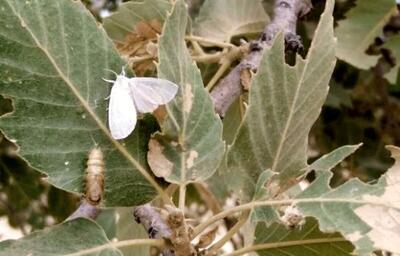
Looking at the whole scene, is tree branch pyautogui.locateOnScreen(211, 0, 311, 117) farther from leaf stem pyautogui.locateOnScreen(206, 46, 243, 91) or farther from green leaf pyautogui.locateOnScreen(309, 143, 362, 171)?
green leaf pyautogui.locateOnScreen(309, 143, 362, 171)

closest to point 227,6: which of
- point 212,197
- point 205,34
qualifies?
point 205,34

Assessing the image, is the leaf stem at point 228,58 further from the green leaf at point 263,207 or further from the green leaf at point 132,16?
the green leaf at point 263,207

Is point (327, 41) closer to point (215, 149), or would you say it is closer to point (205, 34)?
point (215, 149)

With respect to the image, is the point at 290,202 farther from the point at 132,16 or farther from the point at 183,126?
the point at 132,16

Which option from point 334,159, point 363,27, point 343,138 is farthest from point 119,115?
point 343,138

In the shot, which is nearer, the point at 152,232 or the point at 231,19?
the point at 152,232

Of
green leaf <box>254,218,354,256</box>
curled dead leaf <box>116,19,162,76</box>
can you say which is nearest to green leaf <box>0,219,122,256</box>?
green leaf <box>254,218,354,256</box>
